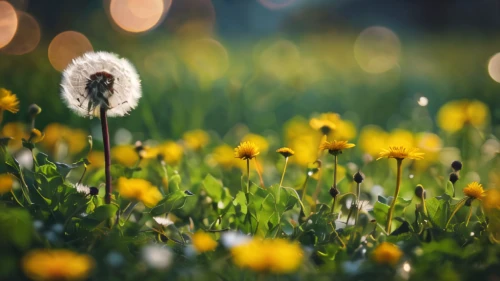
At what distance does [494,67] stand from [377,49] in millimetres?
2931

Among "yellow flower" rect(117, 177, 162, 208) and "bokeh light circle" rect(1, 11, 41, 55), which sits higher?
"bokeh light circle" rect(1, 11, 41, 55)

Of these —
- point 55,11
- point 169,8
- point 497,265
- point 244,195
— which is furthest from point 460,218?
point 169,8

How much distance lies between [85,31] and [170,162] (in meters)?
5.66

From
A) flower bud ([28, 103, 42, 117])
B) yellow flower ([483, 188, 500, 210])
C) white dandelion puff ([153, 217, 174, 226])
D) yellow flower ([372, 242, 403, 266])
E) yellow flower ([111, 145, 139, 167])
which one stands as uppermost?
flower bud ([28, 103, 42, 117])

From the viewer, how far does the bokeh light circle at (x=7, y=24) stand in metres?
6.64

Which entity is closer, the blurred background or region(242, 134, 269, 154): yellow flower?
region(242, 134, 269, 154): yellow flower

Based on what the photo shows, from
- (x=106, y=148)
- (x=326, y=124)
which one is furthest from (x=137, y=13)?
(x=106, y=148)

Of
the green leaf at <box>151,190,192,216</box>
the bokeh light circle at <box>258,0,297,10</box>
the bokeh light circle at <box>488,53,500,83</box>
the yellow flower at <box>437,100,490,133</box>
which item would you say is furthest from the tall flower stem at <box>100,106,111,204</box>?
the bokeh light circle at <box>258,0,297,10</box>

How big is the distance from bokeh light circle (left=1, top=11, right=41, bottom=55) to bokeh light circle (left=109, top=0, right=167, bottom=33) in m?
1.43

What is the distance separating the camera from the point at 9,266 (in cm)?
121

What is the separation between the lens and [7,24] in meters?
6.77

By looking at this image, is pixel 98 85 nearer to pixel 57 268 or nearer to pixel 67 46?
pixel 57 268

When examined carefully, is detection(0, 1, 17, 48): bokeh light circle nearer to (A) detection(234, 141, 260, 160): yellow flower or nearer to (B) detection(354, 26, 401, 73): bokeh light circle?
(B) detection(354, 26, 401, 73): bokeh light circle

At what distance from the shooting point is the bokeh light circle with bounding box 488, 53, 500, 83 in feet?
17.1
